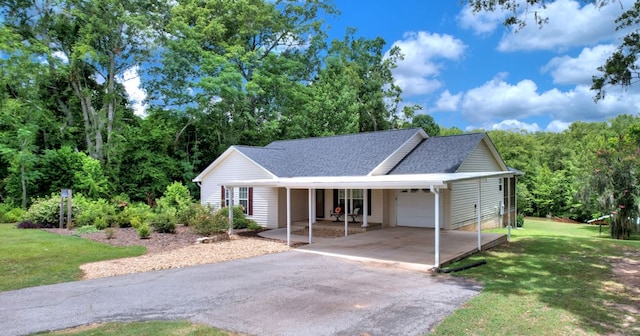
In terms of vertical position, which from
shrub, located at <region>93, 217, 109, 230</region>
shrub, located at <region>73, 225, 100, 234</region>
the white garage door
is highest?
the white garage door

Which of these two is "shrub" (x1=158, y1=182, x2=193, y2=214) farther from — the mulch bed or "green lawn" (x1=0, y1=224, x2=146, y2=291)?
"green lawn" (x1=0, y1=224, x2=146, y2=291)

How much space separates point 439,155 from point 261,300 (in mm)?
11831

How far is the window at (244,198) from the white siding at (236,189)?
26cm

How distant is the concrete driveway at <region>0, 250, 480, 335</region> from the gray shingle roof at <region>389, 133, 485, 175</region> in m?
7.22

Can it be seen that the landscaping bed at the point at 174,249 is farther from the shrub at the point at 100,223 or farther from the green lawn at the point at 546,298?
the green lawn at the point at 546,298

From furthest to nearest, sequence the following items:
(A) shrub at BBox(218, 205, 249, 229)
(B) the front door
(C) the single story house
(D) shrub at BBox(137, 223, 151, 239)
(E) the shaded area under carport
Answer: (B) the front door → (A) shrub at BBox(218, 205, 249, 229) → (C) the single story house → (D) shrub at BBox(137, 223, 151, 239) → (E) the shaded area under carport

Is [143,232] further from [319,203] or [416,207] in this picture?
[416,207]

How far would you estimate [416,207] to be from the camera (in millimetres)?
16359

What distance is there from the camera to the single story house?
15852 mm

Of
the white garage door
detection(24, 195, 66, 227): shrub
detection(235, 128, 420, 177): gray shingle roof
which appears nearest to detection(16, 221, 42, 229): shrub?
detection(24, 195, 66, 227): shrub

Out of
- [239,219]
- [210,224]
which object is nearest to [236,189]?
[239,219]

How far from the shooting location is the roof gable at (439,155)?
15344mm

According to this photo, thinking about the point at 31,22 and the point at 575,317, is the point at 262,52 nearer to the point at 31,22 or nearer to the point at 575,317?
the point at 31,22

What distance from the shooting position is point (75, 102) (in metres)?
25.2
